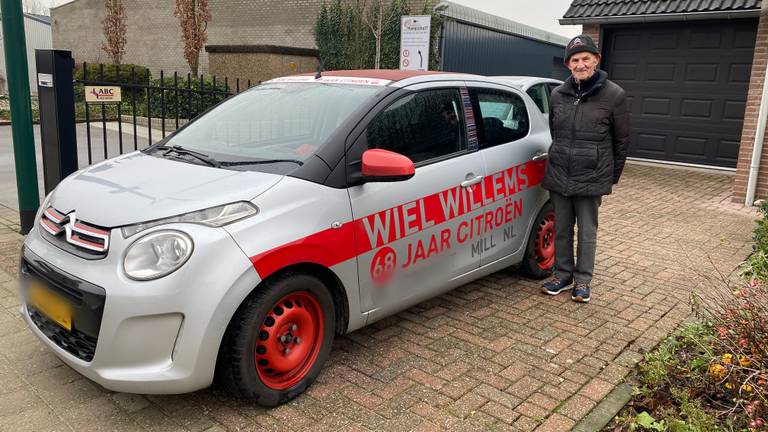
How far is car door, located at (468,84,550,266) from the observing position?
14.4 ft

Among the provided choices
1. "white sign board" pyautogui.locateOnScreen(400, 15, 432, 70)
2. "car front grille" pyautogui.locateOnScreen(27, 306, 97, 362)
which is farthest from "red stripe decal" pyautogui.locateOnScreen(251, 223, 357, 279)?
"white sign board" pyautogui.locateOnScreen(400, 15, 432, 70)

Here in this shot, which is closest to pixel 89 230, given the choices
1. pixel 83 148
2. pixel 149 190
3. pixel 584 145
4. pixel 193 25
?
pixel 149 190

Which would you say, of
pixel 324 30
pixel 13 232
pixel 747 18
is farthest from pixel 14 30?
pixel 324 30

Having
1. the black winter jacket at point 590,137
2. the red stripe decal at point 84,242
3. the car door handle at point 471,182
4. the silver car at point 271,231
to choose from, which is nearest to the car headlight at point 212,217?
the silver car at point 271,231

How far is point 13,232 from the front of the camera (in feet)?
19.7

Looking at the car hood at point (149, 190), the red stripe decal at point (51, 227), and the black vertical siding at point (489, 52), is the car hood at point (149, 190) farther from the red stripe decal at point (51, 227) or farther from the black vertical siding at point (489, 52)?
the black vertical siding at point (489, 52)

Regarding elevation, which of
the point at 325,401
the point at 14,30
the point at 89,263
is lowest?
the point at 325,401

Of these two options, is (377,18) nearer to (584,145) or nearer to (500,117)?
(500,117)

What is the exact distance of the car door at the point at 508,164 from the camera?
439 centimetres

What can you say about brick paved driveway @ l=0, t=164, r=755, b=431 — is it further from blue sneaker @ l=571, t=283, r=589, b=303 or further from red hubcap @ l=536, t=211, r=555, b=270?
red hubcap @ l=536, t=211, r=555, b=270

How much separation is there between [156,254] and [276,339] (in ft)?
2.34

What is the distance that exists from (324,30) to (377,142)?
18313 millimetres

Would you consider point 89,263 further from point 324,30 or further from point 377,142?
A: point 324,30

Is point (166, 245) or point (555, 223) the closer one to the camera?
point (166, 245)
